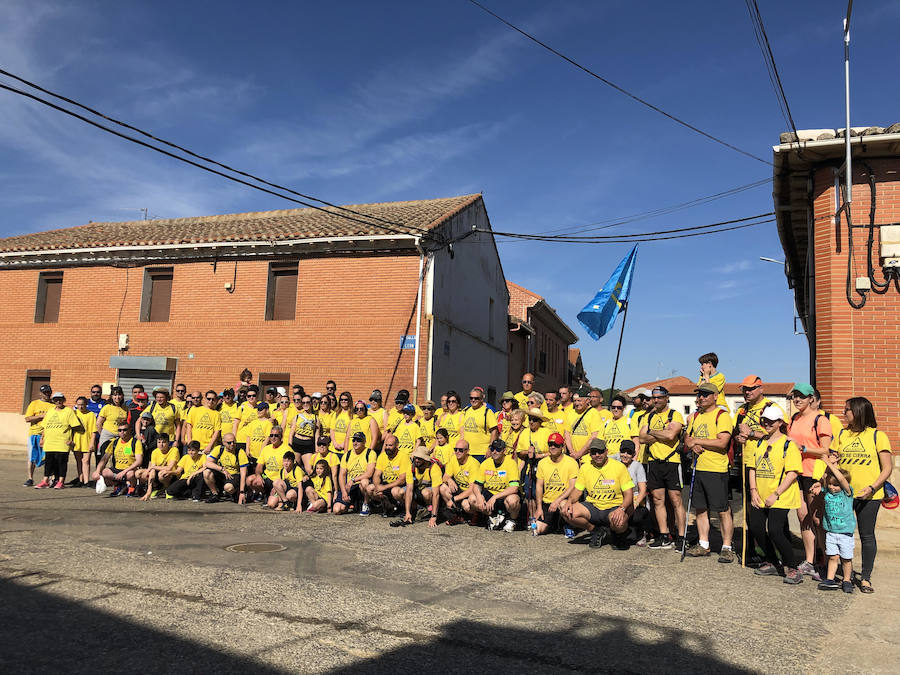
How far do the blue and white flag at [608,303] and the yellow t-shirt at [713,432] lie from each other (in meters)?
6.16

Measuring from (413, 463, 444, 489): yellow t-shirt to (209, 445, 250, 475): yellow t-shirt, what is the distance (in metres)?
2.99

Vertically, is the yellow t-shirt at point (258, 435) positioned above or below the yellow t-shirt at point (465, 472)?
above

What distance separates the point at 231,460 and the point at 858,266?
32.2 ft

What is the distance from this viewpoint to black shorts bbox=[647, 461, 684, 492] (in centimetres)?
775

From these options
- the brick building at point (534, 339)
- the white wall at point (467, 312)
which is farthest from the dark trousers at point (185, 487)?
the brick building at point (534, 339)

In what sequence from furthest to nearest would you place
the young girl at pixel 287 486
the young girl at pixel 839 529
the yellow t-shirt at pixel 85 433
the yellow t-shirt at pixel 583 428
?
the yellow t-shirt at pixel 85 433, the young girl at pixel 287 486, the yellow t-shirt at pixel 583 428, the young girl at pixel 839 529

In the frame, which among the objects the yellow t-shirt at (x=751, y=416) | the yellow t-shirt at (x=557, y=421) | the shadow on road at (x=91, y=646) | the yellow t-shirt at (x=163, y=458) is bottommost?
the shadow on road at (x=91, y=646)

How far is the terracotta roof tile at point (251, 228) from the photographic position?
16.9 m

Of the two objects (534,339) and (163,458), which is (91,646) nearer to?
(163,458)

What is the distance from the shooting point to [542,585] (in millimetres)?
5840

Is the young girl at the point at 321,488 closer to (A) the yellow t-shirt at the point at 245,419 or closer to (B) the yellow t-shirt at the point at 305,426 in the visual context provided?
(B) the yellow t-shirt at the point at 305,426

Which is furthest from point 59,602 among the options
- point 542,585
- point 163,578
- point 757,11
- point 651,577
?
point 757,11

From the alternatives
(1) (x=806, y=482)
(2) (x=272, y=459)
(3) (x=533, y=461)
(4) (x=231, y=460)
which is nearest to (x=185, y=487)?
(4) (x=231, y=460)

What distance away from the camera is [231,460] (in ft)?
34.9
